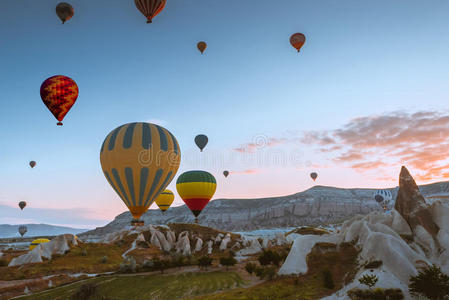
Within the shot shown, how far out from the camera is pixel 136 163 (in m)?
34.4

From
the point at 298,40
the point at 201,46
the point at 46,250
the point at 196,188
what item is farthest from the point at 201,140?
the point at 46,250

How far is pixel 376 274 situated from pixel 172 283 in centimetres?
2049

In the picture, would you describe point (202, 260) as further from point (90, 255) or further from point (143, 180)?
point (90, 255)

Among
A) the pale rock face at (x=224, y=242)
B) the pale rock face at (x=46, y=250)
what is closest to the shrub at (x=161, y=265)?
the pale rock face at (x=46, y=250)

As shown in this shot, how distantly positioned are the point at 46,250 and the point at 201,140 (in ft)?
116

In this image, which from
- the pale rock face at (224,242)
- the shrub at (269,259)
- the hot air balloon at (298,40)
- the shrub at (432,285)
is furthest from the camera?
the pale rock face at (224,242)

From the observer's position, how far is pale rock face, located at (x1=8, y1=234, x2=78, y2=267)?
45.3m

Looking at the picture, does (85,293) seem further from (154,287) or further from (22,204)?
(22,204)

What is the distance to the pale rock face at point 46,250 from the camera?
45.3 metres

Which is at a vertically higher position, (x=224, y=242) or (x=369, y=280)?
(x=369, y=280)

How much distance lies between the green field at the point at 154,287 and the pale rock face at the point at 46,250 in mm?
18963

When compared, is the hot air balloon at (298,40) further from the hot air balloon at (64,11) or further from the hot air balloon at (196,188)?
the hot air balloon at (64,11)

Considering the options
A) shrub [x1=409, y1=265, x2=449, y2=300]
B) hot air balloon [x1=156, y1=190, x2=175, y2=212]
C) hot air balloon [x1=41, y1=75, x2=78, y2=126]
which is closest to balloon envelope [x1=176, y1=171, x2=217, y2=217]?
hot air balloon [x1=156, y1=190, x2=175, y2=212]

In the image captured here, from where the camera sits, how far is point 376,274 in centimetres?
1923
